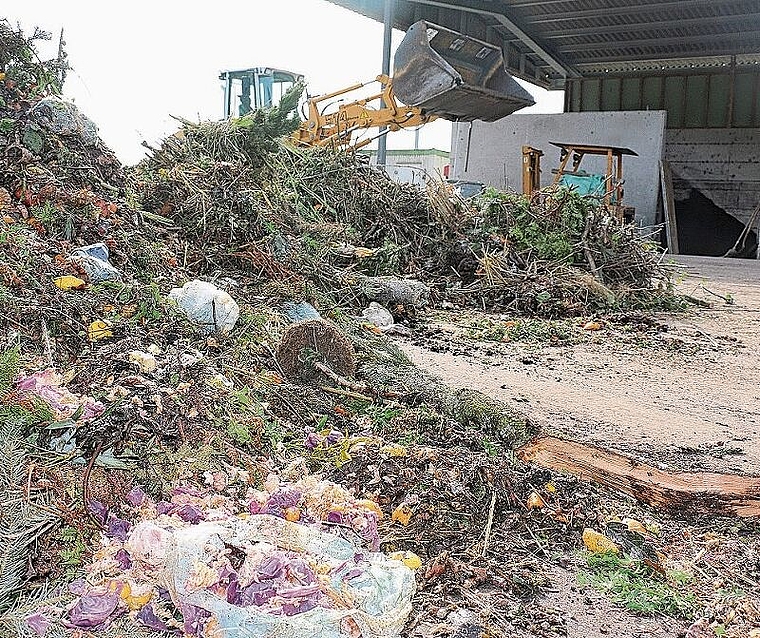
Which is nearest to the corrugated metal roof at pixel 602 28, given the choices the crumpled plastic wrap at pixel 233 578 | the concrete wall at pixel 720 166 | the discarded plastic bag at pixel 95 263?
the concrete wall at pixel 720 166

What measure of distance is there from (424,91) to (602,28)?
10175 mm

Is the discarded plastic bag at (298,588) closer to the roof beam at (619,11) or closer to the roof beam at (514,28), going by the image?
the roof beam at (514,28)

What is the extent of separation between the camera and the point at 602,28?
18328mm

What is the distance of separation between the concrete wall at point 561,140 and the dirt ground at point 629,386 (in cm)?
1109

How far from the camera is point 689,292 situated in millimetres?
8602

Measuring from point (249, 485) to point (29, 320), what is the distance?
1.36m

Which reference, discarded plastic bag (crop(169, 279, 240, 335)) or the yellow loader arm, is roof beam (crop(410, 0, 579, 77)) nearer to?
the yellow loader arm

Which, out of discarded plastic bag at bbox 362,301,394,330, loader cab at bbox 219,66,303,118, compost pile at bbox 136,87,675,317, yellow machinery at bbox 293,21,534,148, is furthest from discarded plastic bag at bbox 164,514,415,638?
loader cab at bbox 219,66,303,118

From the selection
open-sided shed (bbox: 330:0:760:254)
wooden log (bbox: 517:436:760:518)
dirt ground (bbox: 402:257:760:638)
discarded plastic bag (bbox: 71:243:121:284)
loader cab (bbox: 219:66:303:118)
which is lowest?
wooden log (bbox: 517:436:760:518)

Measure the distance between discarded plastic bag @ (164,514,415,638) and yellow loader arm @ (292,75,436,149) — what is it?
873cm

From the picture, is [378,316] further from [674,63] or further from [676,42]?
[674,63]

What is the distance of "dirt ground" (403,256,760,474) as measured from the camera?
11.3 ft

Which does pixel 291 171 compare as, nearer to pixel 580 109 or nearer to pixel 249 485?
pixel 249 485

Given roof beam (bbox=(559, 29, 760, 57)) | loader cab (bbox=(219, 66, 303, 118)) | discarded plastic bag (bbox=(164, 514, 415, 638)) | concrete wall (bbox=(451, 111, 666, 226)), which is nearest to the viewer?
discarded plastic bag (bbox=(164, 514, 415, 638))
